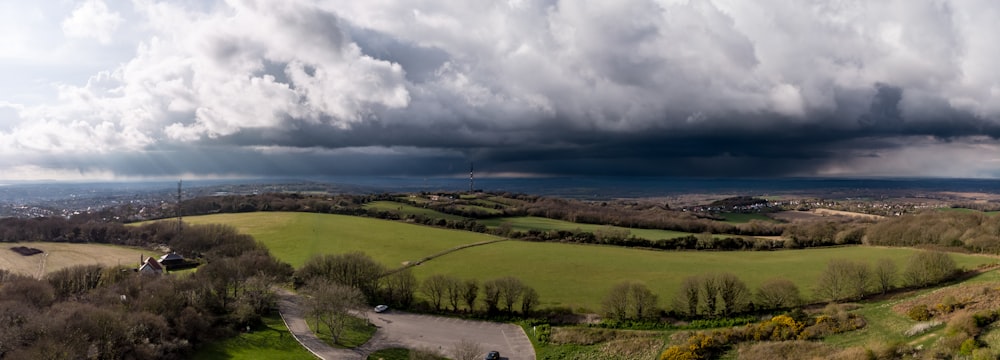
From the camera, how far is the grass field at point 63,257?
6750cm

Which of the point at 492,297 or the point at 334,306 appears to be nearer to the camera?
the point at 334,306

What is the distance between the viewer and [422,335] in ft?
155

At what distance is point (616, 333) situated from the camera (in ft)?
144

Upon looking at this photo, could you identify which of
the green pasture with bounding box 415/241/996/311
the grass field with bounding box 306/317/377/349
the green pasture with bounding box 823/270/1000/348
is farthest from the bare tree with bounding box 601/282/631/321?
the grass field with bounding box 306/317/377/349

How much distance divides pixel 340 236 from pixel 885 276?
80460 mm

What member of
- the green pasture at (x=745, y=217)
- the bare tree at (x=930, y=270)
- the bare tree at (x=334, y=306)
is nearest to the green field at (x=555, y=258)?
the bare tree at (x=930, y=270)

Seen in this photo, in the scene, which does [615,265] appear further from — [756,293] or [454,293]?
[454,293]

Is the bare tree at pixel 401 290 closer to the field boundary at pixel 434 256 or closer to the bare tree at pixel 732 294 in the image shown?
the field boundary at pixel 434 256

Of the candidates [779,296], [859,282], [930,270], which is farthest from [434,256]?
[930,270]

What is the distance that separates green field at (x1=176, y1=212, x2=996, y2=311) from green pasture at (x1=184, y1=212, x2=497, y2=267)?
0.18 metres

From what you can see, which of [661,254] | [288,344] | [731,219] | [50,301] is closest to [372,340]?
[288,344]

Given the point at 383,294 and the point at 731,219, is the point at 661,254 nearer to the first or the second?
the point at 383,294

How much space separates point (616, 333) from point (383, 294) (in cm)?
2971

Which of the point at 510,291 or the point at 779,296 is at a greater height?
the point at 779,296
